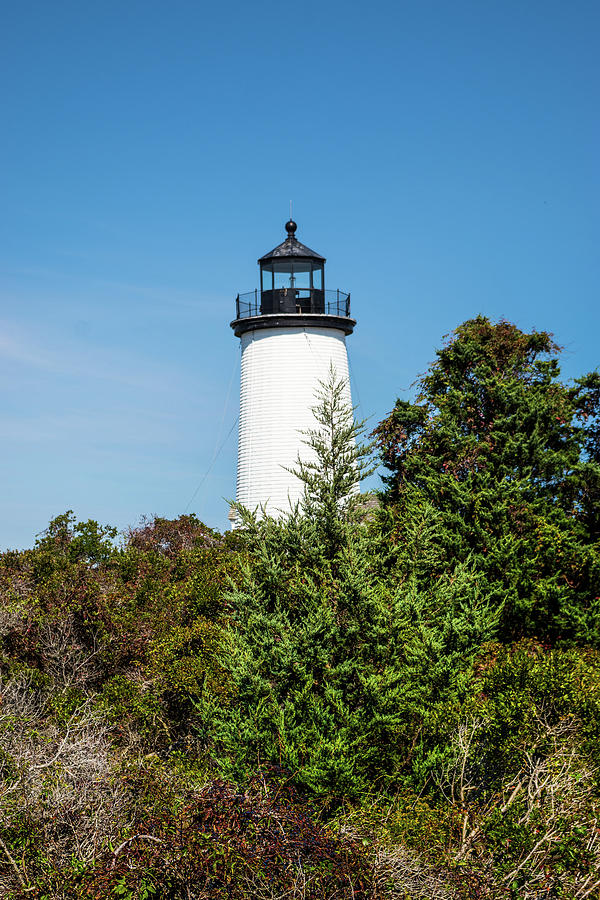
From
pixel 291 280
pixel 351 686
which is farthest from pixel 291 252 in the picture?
pixel 351 686

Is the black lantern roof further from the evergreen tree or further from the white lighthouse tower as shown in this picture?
the evergreen tree

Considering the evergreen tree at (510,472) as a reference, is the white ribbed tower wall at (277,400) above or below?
above

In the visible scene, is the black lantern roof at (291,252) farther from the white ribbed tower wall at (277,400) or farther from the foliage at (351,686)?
the foliage at (351,686)

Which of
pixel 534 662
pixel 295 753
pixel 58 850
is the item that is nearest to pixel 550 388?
pixel 534 662

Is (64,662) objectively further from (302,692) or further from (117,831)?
(117,831)

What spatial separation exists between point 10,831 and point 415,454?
1276 cm

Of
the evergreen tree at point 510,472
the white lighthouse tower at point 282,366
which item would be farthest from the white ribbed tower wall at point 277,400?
the evergreen tree at point 510,472

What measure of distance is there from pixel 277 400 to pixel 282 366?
3.56 feet

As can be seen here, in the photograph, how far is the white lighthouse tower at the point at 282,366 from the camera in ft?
101

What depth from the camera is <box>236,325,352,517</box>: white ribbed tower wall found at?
1209 inches

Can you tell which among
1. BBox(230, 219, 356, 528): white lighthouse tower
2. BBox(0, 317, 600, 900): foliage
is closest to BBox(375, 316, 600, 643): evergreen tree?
BBox(0, 317, 600, 900): foliage

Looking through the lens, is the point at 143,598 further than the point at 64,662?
Yes

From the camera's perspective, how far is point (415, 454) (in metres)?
21.2

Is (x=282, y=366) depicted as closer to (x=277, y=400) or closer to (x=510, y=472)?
(x=277, y=400)
